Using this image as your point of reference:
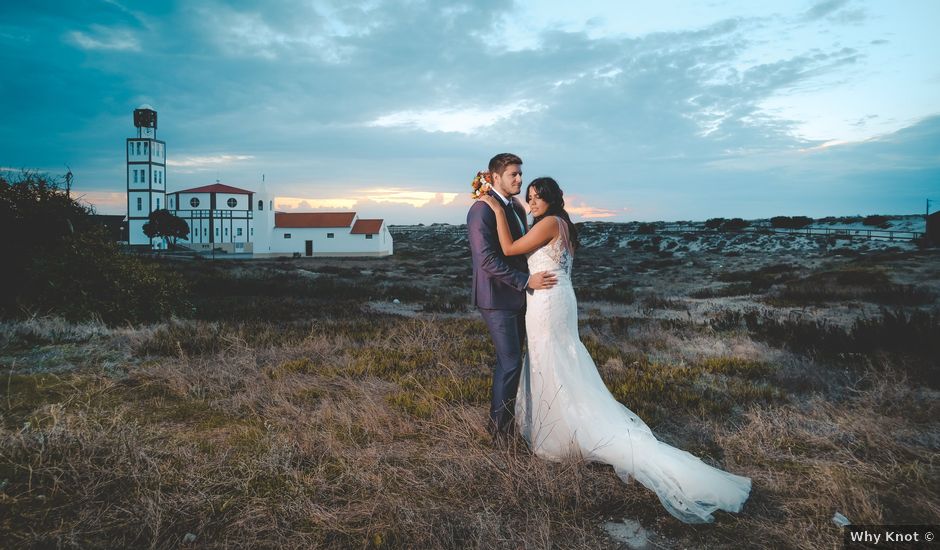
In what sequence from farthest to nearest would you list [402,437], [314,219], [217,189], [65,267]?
[217,189] → [314,219] → [65,267] → [402,437]

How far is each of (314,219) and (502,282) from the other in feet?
187

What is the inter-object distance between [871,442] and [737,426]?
1010 millimetres

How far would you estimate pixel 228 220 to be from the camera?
219 ft

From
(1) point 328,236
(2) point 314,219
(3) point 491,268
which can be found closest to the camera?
(3) point 491,268

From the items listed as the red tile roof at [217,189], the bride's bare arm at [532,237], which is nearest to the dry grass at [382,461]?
the bride's bare arm at [532,237]

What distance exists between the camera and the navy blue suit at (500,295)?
4.07 metres

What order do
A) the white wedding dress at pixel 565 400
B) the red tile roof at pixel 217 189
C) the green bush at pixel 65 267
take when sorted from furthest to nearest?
the red tile roof at pixel 217 189 < the green bush at pixel 65 267 < the white wedding dress at pixel 565 400

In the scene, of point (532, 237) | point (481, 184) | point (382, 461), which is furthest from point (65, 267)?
point (532, 237)

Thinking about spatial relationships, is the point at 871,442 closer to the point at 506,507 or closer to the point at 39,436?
the point at 506,507

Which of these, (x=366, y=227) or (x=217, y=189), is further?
(x=217, y=189)

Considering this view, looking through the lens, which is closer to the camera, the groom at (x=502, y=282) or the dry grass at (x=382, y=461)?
the dry grass at (x=382, y=461)

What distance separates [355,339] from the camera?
9211mm

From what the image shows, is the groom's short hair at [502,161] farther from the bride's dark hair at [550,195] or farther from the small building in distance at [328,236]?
the small building in distance at [328,236]

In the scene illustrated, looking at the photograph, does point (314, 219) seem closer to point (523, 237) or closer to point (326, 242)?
point (326, 242)
